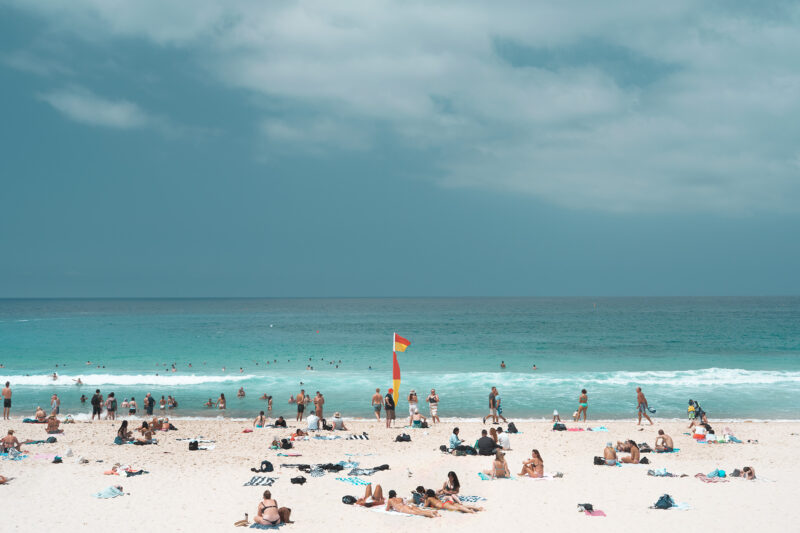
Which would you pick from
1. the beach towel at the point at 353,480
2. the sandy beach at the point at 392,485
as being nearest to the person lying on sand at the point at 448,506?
the sandy beach at the point at 392,485

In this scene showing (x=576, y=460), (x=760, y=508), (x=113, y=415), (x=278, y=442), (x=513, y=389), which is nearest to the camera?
(x=760, y=508)

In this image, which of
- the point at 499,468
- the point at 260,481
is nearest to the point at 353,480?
the point at 260,481

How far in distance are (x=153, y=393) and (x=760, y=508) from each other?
34.9 meters

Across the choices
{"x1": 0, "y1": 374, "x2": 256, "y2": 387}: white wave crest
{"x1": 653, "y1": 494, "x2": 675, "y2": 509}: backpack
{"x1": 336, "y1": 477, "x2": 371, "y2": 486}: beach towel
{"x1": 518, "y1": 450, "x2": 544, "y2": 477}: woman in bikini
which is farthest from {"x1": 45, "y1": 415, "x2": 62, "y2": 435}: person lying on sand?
{"x1": 653, "y1": 494, "x2": 675, "y2": 509}: backpack

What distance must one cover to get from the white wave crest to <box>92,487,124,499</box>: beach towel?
88.0 feet

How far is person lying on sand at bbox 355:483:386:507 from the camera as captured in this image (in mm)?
14156

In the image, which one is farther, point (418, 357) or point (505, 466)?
point (418, 357)

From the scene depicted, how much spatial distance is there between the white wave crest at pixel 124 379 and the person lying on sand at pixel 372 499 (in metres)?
29.9

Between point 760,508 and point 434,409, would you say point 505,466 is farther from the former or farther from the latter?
point 434,409

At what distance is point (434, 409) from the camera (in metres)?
26.5

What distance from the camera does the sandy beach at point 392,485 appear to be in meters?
13.1

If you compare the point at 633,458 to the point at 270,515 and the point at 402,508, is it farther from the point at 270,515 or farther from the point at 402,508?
the point at 270,515

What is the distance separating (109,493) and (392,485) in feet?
25.7

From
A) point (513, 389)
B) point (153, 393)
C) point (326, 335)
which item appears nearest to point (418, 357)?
point (513, 389)
